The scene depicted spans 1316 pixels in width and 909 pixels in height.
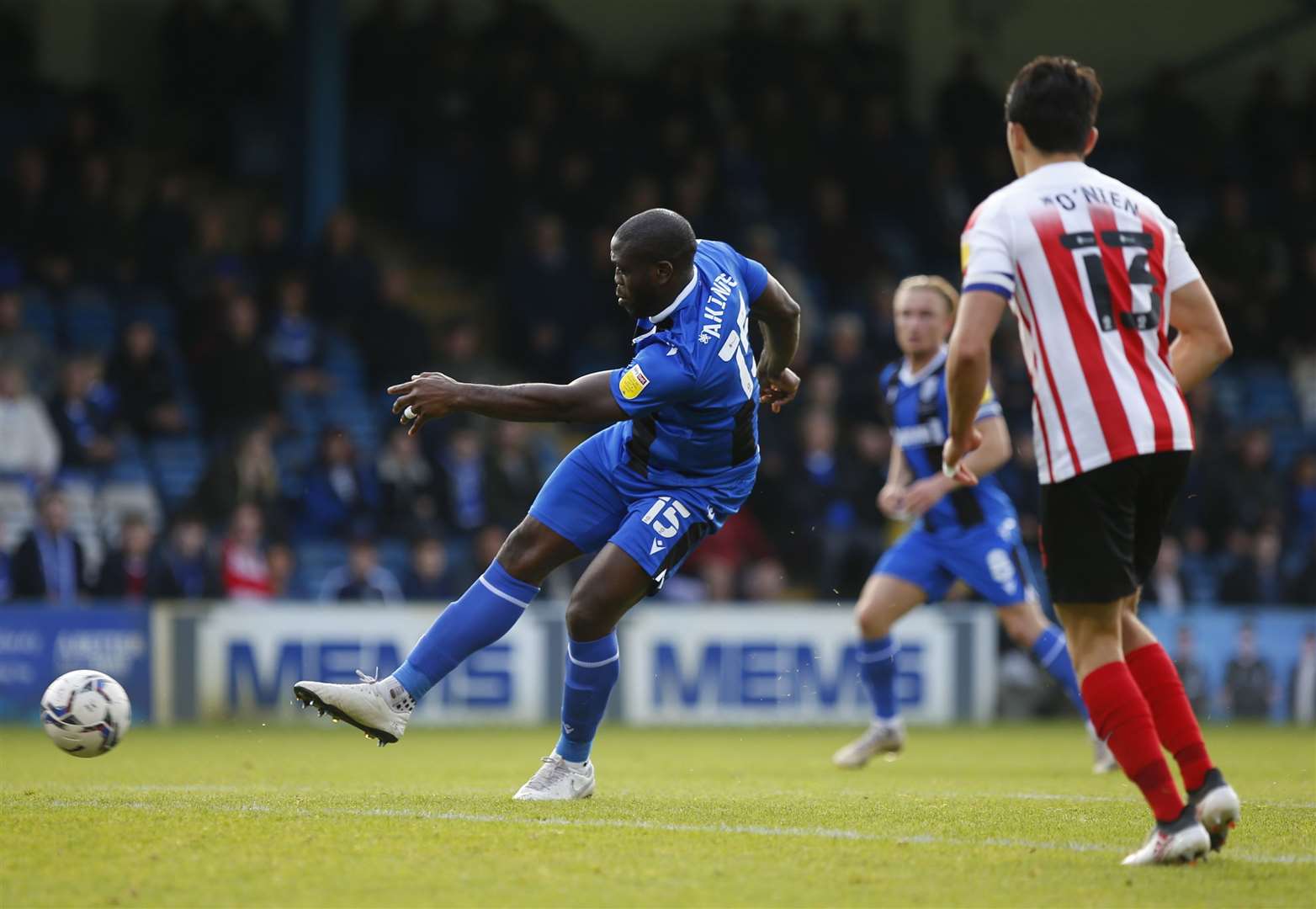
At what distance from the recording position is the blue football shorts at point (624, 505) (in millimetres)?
6828

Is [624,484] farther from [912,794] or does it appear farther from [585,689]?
A: [912,794]

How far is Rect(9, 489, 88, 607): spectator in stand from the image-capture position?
1407 centimetres

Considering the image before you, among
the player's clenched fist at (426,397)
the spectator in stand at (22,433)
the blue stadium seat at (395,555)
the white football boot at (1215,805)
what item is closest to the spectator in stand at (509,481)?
the blue stadium seat at (395,555)

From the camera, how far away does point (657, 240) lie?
6.68 meters

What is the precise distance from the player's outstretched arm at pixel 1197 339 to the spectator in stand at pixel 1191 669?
10897 millimetres

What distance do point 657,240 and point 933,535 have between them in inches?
152

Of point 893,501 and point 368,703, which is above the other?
point 893,501

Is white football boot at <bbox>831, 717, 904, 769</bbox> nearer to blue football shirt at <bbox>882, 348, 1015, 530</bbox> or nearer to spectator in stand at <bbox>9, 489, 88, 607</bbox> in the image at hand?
blue football shirt at <bbox>882, 348, 1015, 530</bbox>

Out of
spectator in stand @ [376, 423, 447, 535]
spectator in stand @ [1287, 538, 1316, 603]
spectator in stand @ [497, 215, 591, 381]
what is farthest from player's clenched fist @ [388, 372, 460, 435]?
spectator in stand @ [1287, 538, 1316, 603]

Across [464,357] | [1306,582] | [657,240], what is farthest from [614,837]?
[1306,582]

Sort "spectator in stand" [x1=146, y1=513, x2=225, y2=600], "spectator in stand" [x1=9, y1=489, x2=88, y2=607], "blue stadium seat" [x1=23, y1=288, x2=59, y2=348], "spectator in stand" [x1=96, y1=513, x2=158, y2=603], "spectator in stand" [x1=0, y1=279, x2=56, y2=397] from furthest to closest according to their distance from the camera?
"blue stadium seat" [x1=23, y1=288, x2=59, y2=348] → "spectator in stand" [x1=0, y1=279, x2=56, y2=397] → "spectator in stand" [x1=146, y1=513, x2=225, y2=600] → "spectator in stand" [x1=96, y1=513, x2=158, y2=603] → "spectator in stand" [x1=9, y1=489, x2=88, y2=607]

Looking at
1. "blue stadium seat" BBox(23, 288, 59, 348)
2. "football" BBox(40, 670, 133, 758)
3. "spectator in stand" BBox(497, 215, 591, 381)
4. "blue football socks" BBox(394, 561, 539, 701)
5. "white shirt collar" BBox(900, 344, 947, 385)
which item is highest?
"spectator in stand" BBox(497, 215, 591, 381)

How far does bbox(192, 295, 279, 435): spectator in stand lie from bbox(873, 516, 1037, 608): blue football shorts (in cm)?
757

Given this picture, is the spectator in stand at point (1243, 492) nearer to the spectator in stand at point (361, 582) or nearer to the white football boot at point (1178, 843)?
the spectator in stand at point (361, 582)
